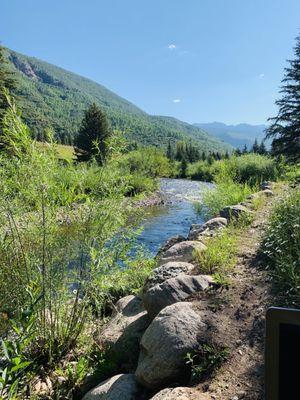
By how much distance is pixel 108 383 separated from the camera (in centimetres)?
409

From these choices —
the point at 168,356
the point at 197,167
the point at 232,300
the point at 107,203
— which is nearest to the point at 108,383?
the point at 168,356

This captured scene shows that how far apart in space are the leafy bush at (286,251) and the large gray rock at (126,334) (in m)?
1.86

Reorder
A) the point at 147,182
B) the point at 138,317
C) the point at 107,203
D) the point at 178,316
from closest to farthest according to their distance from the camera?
1. the point at 178,316
2. the point at 107,203
3. the point at 138,317
4. the point at 147,182

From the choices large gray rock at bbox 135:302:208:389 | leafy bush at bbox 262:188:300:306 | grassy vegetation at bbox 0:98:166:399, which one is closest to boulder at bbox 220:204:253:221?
leafy bush at bbox 262:188:300:306

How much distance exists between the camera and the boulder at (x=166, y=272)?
560cm

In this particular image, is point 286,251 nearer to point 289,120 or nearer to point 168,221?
point 168,221

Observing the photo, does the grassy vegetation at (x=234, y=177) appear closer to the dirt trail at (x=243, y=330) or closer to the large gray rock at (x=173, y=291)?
the dirt trail at (x=243, y=330)

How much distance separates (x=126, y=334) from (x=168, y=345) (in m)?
1.34

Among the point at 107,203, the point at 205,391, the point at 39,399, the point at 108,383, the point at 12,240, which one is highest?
the point at 107,203

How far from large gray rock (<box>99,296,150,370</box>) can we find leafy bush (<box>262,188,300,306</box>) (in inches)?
73.3

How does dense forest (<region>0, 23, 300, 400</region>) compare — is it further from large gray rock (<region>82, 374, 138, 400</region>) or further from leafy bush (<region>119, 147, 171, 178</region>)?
leafy bush (<region>119, 147, 171, 178</region>)

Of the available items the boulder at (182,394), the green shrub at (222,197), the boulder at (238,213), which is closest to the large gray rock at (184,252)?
the boulder at (238,213)

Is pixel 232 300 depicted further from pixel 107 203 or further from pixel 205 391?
pixel 107 203

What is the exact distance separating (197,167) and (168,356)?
48.2 meters
